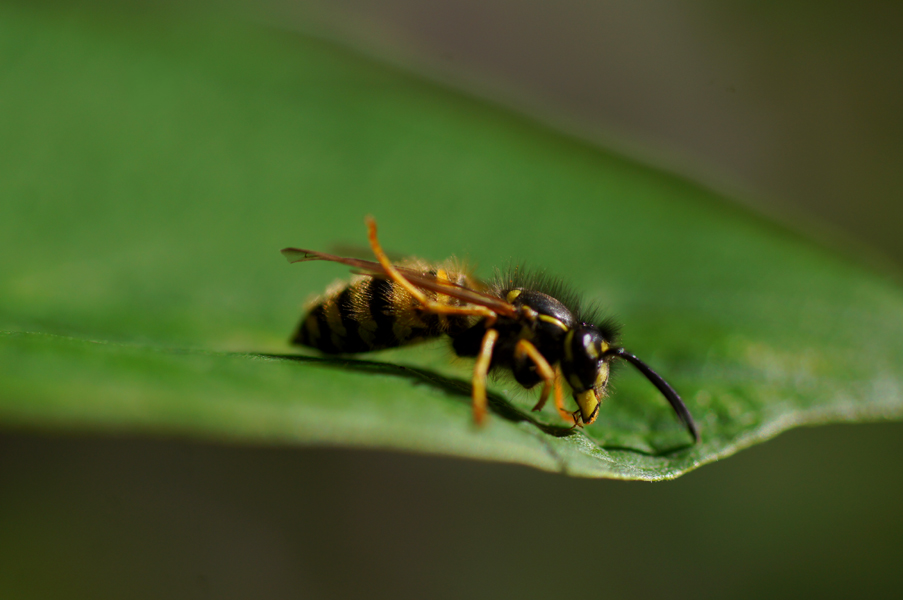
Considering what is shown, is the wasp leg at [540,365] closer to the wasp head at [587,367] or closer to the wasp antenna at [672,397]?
the wasp head at [587,367]

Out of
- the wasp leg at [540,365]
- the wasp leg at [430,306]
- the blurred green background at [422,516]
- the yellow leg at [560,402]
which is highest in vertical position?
the wasp leg at [430,306]

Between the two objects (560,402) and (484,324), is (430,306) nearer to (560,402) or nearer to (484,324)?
(484,324)

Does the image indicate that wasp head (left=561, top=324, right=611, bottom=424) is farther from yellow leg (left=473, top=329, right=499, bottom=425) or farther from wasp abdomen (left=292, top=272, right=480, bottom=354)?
wasp abdomen (left=292, top=272, right=480, bottom=354)

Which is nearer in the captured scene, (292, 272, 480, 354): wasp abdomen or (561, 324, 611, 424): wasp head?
(561, 324, 611, 424): wasp head

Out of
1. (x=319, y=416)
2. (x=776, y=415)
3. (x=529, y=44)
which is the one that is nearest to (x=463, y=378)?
(x=776, y=415)

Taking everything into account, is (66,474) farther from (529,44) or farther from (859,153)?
(859,153)

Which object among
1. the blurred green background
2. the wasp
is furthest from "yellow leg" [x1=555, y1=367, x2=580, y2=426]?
the blurred green background

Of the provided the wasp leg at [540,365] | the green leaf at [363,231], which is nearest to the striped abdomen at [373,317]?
the green leaf at [363,231]
